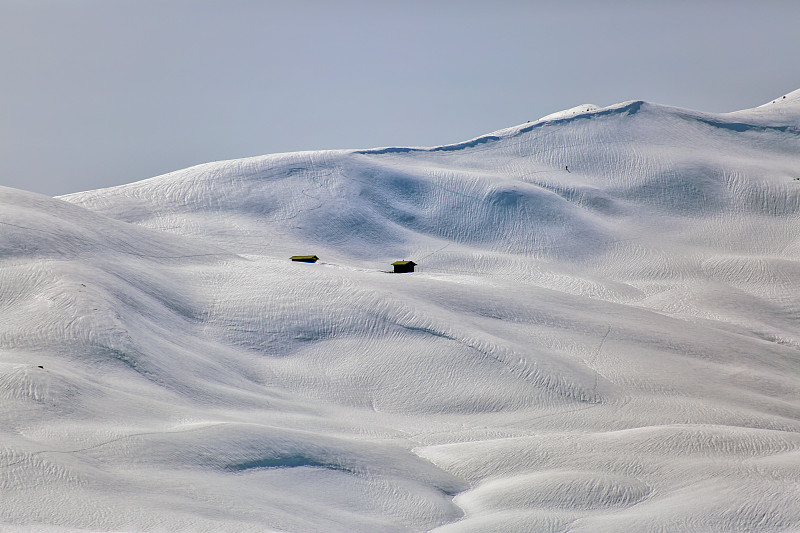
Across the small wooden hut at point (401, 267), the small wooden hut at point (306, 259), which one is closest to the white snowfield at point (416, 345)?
the small wooden hut at point (306, 259)

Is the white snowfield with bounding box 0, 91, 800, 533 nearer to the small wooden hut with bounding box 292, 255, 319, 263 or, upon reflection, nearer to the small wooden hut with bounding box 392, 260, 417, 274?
the small wooden hut with bounding box 292, 255, 319, 263

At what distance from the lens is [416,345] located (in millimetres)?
24297

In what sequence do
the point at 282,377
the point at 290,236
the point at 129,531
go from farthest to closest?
the point at 290,236 < the point at 282,377 < the point at 129,531

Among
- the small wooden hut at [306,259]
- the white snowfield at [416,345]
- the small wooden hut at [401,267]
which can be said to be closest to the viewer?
the white snowfield at [416,345]

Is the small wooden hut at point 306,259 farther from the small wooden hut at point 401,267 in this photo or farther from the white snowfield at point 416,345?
the small wooden hut at point 401,267

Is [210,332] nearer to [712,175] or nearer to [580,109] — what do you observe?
[712,175]

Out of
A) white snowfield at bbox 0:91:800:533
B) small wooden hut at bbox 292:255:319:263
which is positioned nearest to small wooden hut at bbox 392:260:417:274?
white snowfield at bbox 0:91:800:533

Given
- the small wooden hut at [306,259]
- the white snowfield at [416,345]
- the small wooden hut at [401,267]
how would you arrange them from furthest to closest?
the small wooden hut at [401,267], the small wooden hut at [306,259], the white snowfield at [416,345]

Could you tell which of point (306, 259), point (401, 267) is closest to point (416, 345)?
point (306, 259)

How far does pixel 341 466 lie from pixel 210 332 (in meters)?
8.85

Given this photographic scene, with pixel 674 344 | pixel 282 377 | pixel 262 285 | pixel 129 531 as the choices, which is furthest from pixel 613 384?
pixel 129 531

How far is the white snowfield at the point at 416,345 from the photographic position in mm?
14891

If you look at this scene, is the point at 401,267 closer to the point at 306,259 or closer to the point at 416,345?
the point at 306,259

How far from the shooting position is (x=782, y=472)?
16609 millimetres
